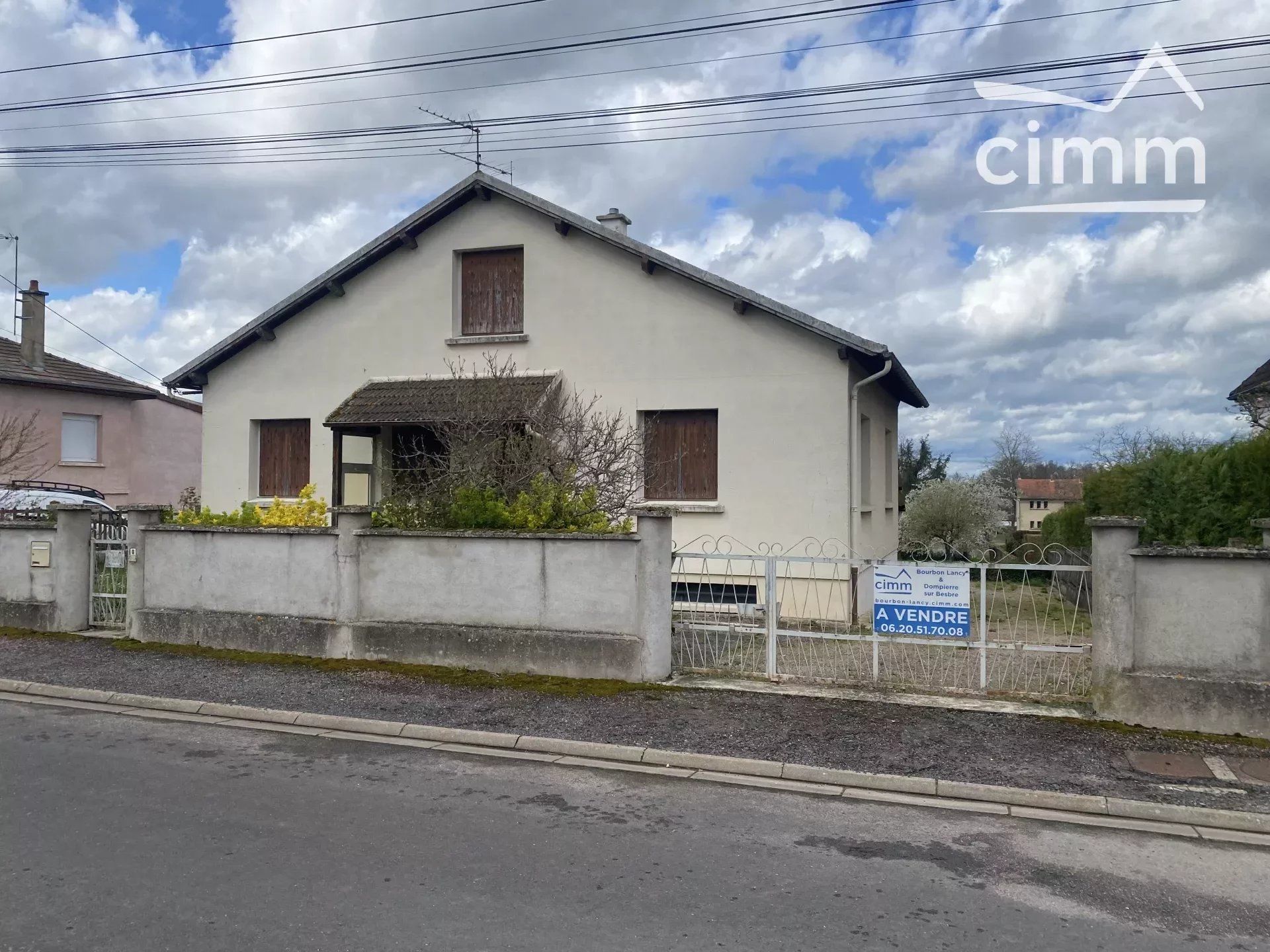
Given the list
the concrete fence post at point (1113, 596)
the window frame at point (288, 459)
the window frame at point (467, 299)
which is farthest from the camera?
the window frame at point (288, 459)

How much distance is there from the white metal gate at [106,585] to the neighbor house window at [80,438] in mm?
16635

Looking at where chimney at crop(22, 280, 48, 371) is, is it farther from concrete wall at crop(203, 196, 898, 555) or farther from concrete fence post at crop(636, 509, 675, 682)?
concrete fence post at crop(636, 509, 675, 682)

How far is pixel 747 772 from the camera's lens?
7039 mm

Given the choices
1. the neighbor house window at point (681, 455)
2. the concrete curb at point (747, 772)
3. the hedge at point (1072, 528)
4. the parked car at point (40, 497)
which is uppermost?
the neighbor house window at point (681, 455)

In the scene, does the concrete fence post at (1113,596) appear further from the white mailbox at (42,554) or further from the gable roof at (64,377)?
the gable roof at (64,377)

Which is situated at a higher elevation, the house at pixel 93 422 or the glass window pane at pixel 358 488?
the house at pixel 93 422

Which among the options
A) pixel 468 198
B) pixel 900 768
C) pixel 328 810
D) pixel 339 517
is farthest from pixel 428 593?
pixel 468 198

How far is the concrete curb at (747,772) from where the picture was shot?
19.9 ft

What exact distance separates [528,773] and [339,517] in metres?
4.75

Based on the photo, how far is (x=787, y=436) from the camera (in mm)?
14281

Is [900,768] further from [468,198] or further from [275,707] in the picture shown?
[468,198]

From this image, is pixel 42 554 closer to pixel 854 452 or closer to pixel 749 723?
pixel 749 723

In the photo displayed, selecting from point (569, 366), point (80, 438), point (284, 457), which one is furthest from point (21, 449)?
point (569, 366)

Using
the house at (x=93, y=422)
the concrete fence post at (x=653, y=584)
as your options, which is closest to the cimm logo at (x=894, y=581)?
the concrete fence post at (x=653, y=584)
